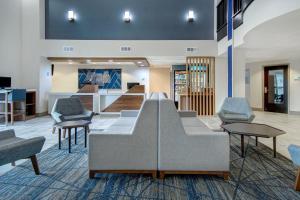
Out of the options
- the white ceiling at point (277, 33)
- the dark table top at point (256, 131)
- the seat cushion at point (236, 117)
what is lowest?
the dark table top at point (256, 131)

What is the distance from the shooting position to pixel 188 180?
2.79 meters

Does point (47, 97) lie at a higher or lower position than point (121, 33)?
lower

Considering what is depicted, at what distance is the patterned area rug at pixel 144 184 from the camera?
241 cm

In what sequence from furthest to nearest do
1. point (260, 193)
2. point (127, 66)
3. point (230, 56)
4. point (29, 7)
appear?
1. point (127, 66)
2. point (29, 7)
3. point (230, 56)
4. point (260, 193)

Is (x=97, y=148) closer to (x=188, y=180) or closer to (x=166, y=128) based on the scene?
(x=166, y=128)

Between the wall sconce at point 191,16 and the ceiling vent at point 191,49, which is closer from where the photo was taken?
the ceiling vent at point 191,49

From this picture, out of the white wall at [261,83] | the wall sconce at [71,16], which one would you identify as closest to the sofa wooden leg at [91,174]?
the wall sconce at [71,16]

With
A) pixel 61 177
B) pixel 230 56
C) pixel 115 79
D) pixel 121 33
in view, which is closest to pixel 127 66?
pixel 115 79

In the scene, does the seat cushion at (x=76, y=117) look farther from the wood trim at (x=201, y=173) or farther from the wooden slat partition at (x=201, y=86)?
the wooden slat partition at (x=201, y=86)

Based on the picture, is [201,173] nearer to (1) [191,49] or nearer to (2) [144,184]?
(2) [144,184]

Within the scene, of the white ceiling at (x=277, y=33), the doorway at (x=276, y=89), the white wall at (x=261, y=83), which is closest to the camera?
the white ceiling at (x=277, y=33)

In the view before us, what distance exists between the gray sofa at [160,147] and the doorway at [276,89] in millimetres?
9089

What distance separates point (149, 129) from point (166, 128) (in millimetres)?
212

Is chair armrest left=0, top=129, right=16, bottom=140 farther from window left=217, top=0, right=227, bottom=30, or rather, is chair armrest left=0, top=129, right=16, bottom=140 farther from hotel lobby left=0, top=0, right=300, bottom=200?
window left=217, top=0, right=227, bottom=30
